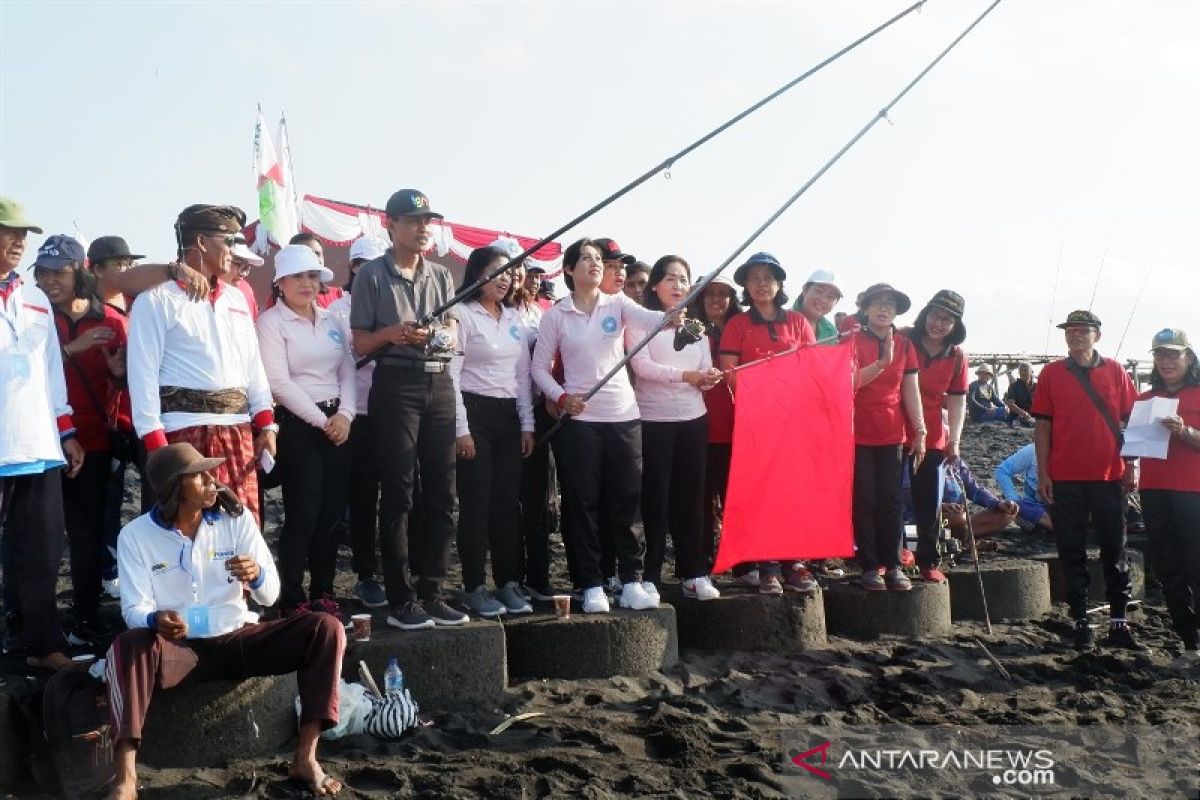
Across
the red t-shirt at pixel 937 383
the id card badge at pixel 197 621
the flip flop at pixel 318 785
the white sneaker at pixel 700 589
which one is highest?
the red t-shirt at pixel 937 383

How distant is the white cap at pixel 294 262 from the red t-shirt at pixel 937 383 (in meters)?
3.63

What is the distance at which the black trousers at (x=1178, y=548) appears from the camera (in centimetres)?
688

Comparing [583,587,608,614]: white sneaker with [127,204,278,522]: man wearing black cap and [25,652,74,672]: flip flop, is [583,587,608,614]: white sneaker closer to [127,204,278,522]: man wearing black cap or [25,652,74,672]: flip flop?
[127,204,278,522]: man wearing black cap

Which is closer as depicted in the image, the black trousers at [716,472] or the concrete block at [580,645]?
the concrete block at [580,645]

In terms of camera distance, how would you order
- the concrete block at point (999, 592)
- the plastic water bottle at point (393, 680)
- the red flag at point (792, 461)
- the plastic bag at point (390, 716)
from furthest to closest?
the concrete block at point (999, 592)
the red flag at point (792, 461)
the plastic water bottle at point (393, 680)
the plastic bag at point (390, 716)

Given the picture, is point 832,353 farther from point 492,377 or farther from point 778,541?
point 492,377

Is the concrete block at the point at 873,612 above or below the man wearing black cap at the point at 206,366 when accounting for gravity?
below

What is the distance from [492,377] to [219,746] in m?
2.23

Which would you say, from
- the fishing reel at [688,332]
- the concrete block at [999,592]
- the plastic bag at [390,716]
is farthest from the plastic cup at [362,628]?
the concrete block at [999,592]

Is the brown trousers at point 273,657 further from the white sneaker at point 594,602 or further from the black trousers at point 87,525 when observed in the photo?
the white sneaker at point 594,602

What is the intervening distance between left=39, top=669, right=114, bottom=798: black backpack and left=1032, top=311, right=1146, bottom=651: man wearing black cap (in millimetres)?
5304

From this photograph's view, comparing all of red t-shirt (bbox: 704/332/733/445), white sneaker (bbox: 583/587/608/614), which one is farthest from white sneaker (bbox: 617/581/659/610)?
red t-shirt (bbox: 704/332/733/445)

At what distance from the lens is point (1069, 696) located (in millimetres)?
5969

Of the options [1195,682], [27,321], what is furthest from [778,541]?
[27,321]
